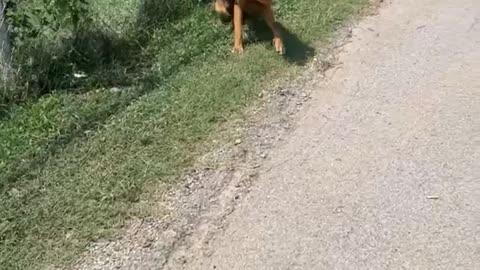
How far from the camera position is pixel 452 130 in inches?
153

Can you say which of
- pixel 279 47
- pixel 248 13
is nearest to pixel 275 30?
pixel 279 47

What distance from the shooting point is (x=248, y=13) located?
4.95 m

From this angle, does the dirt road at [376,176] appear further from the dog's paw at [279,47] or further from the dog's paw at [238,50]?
the dog's paw at [238,50]

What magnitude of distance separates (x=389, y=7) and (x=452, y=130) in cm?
212

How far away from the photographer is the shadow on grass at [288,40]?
→ 480 cm

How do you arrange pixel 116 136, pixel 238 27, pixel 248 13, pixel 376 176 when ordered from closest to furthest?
1. pixel 376 176
2. pixel 116 136
3. pixel 238 27
4. pixel 248 13

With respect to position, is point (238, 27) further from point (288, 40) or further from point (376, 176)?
point (376, 176)

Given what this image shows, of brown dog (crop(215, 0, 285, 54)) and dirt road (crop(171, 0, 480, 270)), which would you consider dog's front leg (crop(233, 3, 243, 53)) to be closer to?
brown dog (crop(215, 0, 285, 54))

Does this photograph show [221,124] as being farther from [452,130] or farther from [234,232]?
[452,130]

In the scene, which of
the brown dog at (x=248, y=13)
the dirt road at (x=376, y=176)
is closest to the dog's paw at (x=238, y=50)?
the brown dog at (x=248, y=13)

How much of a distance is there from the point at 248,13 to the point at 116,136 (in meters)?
1.72

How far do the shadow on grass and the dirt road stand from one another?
0.29 metres

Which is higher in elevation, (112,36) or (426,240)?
(112,36)

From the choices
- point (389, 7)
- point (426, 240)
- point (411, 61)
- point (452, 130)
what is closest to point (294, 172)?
point (426, 240)
